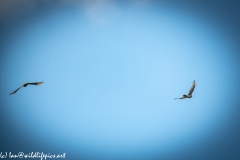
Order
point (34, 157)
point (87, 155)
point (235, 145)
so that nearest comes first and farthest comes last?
point (34, 157)
point (235, 145)
point (87, 155)

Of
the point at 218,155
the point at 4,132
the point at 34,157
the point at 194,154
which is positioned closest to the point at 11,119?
the point at 4,132

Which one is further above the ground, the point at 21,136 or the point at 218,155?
the point at 21,136

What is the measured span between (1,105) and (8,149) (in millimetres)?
2256

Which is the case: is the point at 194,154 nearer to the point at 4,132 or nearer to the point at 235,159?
the point at 235,159

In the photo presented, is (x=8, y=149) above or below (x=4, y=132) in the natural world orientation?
below

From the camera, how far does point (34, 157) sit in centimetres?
1244

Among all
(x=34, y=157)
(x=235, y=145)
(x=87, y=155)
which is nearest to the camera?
(x=34, y=157)

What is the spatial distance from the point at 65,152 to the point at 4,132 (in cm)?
336

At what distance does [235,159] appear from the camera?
13.0m

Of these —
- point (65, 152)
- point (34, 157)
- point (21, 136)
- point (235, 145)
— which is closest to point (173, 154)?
point (235, 145)

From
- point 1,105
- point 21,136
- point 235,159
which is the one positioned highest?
point 1,105

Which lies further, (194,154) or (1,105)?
(194,154)

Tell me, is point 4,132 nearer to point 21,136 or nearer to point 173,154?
point 21,136

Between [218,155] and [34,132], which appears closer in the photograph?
[218,155]
